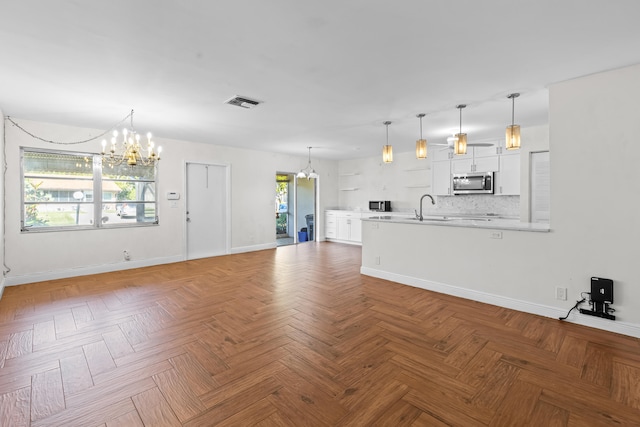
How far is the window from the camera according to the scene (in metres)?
4.41

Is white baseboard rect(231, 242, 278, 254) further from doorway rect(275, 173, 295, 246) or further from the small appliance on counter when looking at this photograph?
the small appliance on counter

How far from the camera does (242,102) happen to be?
11.4ft

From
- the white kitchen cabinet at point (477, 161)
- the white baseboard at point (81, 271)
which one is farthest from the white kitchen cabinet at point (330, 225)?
the white baseboard at point (81, 271)

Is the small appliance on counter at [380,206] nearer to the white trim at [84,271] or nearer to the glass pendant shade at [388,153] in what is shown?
the glass pendant shade at [388,153]

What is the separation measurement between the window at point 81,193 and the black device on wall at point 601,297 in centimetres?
643

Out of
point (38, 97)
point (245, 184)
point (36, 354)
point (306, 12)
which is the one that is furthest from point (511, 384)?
point (245, 184)

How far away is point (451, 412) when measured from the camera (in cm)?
168

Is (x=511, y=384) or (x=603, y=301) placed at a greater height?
(x=603, y=301)

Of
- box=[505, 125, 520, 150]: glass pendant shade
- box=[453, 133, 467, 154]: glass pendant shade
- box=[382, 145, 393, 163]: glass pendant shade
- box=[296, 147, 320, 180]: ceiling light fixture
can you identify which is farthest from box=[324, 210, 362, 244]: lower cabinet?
box=[505, 125, 520, 150]: glass pendant shade

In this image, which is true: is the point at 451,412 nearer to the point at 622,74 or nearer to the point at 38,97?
the point at 622,74

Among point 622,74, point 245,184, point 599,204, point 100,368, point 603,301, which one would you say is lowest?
point 100,368

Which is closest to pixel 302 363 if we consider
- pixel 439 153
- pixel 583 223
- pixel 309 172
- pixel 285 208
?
pixel 583 223

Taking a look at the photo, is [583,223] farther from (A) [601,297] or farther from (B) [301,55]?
(B) [301,55]

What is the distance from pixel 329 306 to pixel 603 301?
264 cm
